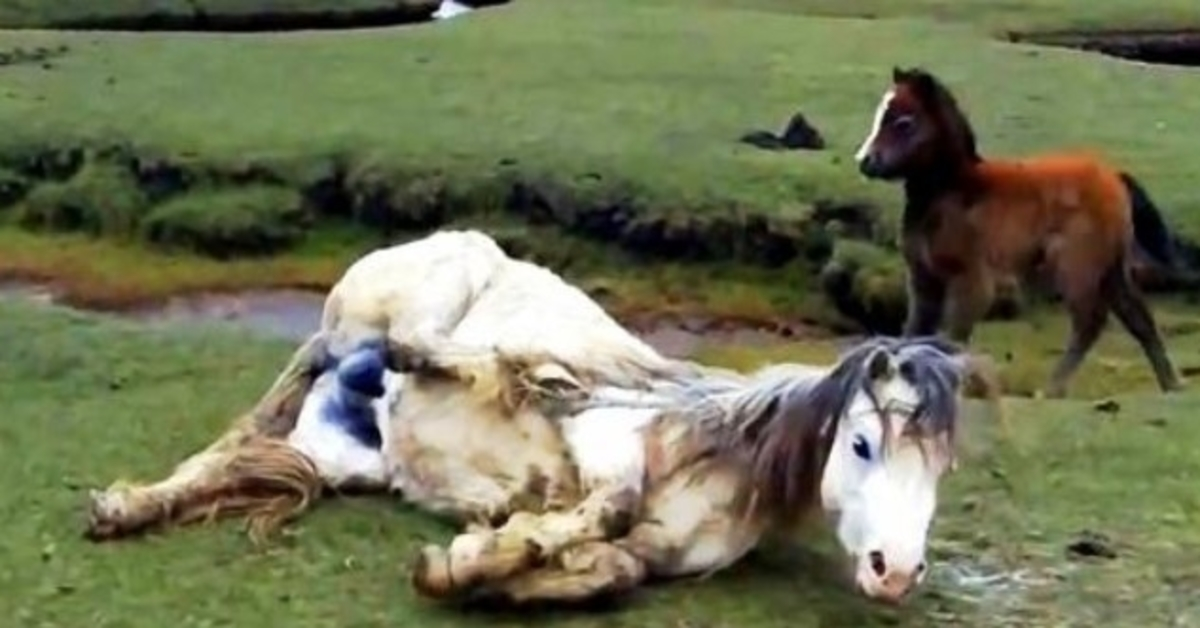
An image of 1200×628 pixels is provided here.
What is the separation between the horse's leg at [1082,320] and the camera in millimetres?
9672

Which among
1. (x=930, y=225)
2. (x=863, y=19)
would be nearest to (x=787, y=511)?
(x=930, y=225)

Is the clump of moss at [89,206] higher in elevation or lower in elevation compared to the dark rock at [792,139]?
lower

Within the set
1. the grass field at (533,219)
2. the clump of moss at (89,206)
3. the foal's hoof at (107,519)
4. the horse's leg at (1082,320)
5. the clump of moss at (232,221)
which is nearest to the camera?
the grass field at (533,219)

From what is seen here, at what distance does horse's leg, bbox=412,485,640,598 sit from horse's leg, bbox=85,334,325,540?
0.76 metres

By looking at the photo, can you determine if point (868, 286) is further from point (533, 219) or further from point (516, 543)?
point (516, 543)

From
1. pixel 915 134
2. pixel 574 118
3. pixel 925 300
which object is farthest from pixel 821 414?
pixel 574 118

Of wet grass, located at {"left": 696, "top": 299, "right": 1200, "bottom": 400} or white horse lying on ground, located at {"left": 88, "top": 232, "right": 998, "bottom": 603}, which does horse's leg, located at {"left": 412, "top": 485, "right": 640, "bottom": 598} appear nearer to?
white horse lying on ground, located at {"left": 88, "top": 232, "right": 998, "bottom": 603}

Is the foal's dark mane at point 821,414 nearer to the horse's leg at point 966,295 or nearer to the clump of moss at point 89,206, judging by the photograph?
the horse's leg at point 966,295

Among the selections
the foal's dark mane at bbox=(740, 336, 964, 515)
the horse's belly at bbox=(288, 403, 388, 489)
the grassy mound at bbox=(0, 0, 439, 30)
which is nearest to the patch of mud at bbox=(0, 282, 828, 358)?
the horse's belly at bbox=(288, 403, 388, 489)

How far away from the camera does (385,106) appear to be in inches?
564

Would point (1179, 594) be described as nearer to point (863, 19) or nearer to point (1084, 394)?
point (1084, 394)

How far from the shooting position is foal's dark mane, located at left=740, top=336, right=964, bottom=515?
4.88 meters

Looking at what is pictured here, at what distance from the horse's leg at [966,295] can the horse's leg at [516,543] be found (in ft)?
14.7

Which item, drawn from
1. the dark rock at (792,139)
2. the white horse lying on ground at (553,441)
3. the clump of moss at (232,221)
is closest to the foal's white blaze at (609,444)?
the white horse lying on ground at (553,441)
